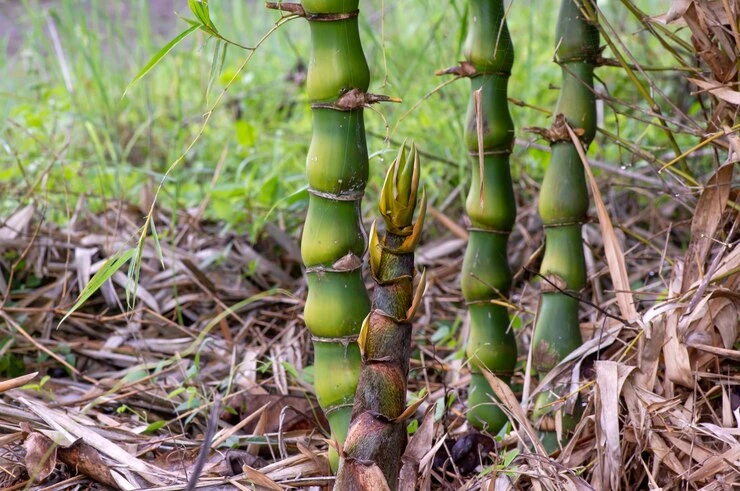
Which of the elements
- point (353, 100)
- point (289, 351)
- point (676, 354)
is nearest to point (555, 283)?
point (676, 354)

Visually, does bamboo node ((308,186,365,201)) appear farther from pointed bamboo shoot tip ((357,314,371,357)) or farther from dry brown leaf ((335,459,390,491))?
dry brown leaf ((335,459,390,491))

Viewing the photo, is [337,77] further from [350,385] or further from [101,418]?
[101,418]

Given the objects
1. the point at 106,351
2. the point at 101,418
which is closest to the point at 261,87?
the point at 106,351

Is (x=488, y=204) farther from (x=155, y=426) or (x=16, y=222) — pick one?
(x=16, y=222)

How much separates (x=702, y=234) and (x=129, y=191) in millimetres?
1784

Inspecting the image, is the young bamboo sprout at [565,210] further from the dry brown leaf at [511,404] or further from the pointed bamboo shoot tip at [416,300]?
the pointed bamboo shoot tip at [416,300]

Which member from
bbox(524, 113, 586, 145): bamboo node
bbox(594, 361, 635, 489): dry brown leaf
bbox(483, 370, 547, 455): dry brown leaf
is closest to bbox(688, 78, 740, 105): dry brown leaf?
bbox(524, 113, 586, 145): bamboo node

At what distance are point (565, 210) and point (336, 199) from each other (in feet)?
1.24

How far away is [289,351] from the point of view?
1.65m

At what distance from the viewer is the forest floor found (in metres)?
1.08

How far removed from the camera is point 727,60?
3.77 feet

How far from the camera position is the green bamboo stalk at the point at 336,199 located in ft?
3.24

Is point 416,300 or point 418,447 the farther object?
point 418,447

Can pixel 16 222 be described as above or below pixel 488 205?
below
